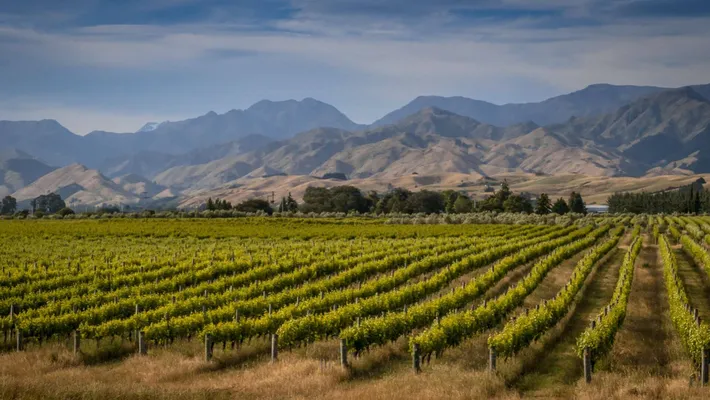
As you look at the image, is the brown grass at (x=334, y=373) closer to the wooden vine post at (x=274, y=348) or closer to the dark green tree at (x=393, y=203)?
the wooden vine post at (x=274, y=348)

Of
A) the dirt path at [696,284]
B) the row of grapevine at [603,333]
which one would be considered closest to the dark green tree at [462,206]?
the dirt path at [696,284]

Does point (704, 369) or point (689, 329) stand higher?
point (689, 329)

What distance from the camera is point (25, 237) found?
6844cm

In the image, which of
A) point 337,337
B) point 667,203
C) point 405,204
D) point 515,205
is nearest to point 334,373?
point 337,337

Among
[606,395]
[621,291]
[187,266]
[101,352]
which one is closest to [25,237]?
[187,266]

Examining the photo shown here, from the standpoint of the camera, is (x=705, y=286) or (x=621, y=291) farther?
(x=705, y=286)

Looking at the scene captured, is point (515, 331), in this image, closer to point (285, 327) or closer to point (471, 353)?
point (471, 353)

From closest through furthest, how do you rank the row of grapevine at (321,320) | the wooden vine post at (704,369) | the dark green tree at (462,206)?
the wooden vine post at (704,369), the row of grapevine at (321,320), the dark green tree at (462,206)

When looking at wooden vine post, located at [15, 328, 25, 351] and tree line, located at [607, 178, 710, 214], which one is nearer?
wooden vine post, located at [15, 328, 25, 351]

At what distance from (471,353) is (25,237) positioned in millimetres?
59039

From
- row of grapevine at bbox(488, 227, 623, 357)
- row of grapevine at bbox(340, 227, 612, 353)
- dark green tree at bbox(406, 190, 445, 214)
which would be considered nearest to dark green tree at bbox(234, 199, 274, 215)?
dark green tree at bbox(406, 190, 445, 214)

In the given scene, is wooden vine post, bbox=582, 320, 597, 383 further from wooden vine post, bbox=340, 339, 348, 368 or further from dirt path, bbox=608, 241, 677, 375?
wooden vine post, bbox=340, 339, 348, 368

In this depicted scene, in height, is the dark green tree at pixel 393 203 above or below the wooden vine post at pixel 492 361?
above

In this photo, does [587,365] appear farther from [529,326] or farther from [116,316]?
[116,316]
